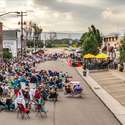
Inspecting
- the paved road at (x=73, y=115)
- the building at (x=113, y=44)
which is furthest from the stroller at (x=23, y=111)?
the building at (x=113, y=44)

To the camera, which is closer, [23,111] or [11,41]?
[23,111]

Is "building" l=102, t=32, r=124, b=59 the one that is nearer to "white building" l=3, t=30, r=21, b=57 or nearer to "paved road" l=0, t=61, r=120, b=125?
"white building" l=3, t=30, r=21, b=57

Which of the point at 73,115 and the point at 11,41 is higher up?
the point at 11,41

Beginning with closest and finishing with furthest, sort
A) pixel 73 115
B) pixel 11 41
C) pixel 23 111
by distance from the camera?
pixel 23 111
pixel 73 115
pixel 11 41

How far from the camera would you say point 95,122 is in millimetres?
27562

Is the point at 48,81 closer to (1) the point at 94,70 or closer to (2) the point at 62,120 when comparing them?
(2) the point at 62,120

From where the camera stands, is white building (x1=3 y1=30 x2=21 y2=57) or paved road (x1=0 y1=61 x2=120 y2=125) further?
white building (x1=3 y1=30 x2=21 y2=57)

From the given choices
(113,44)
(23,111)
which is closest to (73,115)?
(23,111)

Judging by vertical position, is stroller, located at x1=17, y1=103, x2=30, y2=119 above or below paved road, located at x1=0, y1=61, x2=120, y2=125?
above

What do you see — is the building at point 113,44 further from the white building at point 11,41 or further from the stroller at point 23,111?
the stroller at point 23,111

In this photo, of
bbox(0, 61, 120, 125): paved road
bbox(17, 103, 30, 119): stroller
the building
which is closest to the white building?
the building

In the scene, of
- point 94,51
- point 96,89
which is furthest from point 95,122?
point 94,51

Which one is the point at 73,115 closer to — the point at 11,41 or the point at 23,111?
the point at 23,111

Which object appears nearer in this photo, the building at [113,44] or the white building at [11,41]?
the building at [113,44]
